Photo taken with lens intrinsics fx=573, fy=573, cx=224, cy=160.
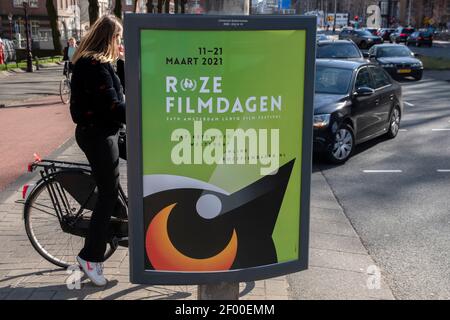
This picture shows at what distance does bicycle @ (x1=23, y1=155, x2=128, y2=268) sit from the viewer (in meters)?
4.15

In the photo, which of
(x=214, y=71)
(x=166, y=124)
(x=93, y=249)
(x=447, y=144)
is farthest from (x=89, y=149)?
(x=447, y=144)

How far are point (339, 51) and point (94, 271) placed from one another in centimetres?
1925

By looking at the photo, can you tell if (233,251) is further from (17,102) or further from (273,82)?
(17,102)

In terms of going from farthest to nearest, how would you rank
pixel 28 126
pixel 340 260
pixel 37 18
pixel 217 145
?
1. pixel 37 18
2. pixel 28 126
3. pixel 340 260
4. pixel 217 145

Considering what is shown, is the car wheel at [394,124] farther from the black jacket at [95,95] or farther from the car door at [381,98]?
the black jacket at [95,95]

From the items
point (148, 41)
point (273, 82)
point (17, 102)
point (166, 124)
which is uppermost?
point (148, 41)

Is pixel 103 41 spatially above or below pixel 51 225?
above

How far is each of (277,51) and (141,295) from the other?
197 centimetres

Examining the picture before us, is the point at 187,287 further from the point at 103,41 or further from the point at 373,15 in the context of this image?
the point at 373,15

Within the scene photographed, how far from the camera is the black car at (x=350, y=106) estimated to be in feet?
28.6

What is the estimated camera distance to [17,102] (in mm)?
15516

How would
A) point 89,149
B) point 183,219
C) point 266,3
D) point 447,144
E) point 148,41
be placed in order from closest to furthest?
point 148,41 → point 183,219 → point 89,149 → point 266,3 → point 447,144

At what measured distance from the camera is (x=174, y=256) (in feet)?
10.1

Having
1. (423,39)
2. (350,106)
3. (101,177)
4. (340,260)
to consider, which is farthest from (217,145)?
(423,39)
